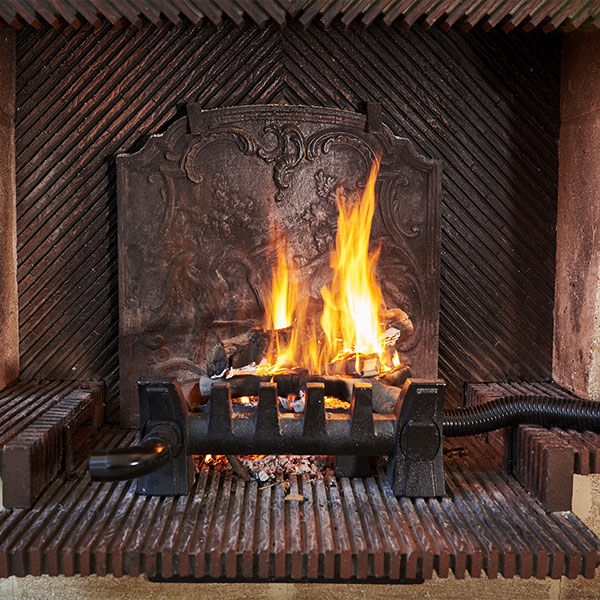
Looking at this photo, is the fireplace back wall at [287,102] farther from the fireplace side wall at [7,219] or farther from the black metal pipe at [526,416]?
the black metal pipe at [526,416]

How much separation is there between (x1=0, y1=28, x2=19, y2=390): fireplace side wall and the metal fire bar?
1.56 meters

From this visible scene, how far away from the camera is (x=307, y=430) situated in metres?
3.18

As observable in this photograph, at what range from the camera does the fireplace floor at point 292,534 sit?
2627mm

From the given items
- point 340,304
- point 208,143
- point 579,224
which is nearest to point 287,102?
point 208,143

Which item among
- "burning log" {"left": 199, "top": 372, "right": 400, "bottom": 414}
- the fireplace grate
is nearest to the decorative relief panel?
"burning log" {"left": 199, "top": 372, "right": 400, "bottom": 414}

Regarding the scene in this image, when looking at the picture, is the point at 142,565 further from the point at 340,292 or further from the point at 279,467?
the point at 340,292

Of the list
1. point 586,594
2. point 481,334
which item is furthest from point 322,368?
point 586,594

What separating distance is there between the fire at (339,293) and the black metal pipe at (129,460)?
4.99 feet

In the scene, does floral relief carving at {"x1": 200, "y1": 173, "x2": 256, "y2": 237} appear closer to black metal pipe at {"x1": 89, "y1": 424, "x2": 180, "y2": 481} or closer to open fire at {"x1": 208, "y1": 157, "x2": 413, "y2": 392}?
open fire at {"x1": 208, "y1": 157, "x2": 413, "y2": 392}

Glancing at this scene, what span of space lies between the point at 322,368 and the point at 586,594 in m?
2.00

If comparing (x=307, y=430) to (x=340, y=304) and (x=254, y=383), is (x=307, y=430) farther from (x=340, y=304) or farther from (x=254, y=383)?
(x=340, y=304)

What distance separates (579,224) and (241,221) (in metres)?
2.25

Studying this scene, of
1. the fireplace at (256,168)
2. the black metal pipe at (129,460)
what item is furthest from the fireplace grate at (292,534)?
the fireplace at (256,168)

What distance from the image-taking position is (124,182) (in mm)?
4168
